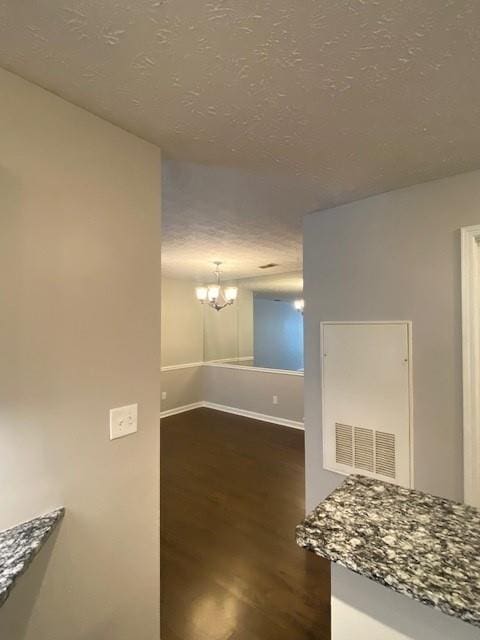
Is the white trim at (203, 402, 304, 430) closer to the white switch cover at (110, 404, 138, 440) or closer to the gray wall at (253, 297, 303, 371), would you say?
the gray wall at (253, 297, 303, 371)

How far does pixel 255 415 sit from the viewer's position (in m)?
5.07

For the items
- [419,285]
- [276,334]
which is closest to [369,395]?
[419,285]

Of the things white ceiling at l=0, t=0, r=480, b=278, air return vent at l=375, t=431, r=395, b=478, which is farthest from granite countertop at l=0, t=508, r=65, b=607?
air return vent at l=375, t=431, r=395, b=478

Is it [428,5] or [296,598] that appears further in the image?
[296,598]

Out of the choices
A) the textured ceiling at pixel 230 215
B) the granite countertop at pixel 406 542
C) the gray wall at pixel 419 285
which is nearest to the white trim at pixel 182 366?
the textured ceiling at pixel 230 215

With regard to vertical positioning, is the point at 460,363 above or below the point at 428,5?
below

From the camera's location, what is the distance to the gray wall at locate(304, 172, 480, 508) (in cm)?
164

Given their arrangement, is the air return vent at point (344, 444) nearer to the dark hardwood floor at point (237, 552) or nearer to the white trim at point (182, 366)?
the dark hardwood floor at point (237, 552)

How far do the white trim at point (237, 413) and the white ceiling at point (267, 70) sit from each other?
13.0 feet

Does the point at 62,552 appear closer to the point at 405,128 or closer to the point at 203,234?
the point at 405,128

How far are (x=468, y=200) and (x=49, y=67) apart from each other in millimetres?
1916

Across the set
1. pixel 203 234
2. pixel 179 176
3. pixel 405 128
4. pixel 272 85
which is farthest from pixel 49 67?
pixel 203 234

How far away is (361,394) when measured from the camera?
1962 mm

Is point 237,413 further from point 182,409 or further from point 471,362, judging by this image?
point 471,362
